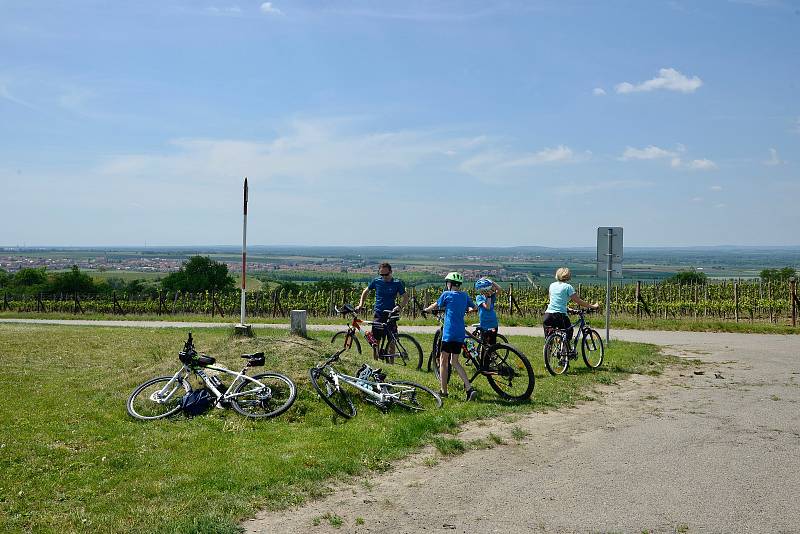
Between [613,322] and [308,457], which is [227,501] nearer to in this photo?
[308,457]

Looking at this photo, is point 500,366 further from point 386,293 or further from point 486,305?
point 386,293

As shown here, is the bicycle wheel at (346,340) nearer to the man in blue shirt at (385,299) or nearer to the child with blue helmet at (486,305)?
the man in blue shirt at (385,299)

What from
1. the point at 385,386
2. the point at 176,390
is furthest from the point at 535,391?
the point at 176,390

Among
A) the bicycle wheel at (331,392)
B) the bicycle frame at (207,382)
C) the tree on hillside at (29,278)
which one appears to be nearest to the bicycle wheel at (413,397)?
the bicycle wheel at (331,392)

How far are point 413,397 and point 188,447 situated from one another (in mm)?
3067

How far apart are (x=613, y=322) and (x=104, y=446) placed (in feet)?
73.4

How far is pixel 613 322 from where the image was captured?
26500 mm

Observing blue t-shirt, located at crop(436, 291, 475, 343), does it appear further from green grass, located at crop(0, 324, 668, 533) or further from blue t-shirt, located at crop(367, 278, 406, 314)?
blue t-shirt, located at crop(367, 278, 406, 314)

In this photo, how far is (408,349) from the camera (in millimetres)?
12820

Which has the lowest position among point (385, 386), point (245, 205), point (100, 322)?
point (100, 322)

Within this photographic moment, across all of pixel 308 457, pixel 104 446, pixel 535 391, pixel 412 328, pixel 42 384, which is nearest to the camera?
pixel 308 457

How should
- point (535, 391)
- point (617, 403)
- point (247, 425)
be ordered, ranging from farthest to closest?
point (535, 391) → point (617, 403) → point (247, 425)

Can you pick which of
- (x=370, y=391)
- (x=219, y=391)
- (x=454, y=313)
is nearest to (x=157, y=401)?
(x=219, y=391)

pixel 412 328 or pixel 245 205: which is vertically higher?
pixel 245 205
